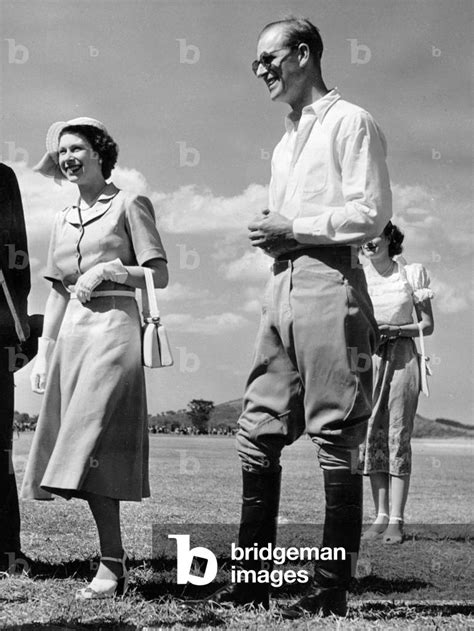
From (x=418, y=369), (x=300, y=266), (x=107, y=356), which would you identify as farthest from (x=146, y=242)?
(x=418, y=369)

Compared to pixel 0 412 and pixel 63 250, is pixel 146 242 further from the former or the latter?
pixel 0 412

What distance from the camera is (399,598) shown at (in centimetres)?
416

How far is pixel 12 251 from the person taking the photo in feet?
15.4

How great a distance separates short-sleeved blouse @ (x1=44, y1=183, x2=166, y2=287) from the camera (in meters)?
4.14

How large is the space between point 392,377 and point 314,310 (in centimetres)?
285

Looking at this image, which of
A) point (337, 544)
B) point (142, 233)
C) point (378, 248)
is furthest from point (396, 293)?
point (337, 544)

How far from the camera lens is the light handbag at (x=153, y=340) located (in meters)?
3.99

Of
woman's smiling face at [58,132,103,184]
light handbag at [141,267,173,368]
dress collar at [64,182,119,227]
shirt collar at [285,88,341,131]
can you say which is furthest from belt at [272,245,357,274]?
woman's smiling face at [58,132,103,184]

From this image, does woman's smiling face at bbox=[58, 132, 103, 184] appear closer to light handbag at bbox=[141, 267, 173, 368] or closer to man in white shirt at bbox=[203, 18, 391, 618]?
light handbag at bbox=[141, 267, 173, 368]

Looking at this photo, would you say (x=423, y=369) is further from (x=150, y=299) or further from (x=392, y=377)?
(x=150, y=299)

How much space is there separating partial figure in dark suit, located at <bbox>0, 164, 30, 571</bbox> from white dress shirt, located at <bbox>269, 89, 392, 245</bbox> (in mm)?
1519

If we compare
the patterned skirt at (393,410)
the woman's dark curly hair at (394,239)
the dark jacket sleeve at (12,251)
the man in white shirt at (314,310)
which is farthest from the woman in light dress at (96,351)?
the woman's dark curly hair at (394,239)

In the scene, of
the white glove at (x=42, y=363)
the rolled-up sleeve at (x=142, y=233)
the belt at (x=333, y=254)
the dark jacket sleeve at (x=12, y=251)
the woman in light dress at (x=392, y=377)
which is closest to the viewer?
the belt at (x=333, y=254)

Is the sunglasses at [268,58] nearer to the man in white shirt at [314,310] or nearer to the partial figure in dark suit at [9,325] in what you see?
the man in white shirt at [314,310]
